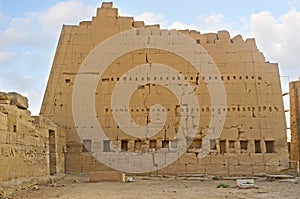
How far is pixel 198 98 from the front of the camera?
16.5 m

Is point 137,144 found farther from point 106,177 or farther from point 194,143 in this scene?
point 106,177

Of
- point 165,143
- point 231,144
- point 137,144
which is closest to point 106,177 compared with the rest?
point 137,144

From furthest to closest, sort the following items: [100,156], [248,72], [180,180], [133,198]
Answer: [248,72], [100,156], [180,180], [133,198]

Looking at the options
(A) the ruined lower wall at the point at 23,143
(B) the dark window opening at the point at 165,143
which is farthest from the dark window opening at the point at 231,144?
(A) the ruined lower wall at the point at 23,143

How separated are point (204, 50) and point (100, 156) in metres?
5.83

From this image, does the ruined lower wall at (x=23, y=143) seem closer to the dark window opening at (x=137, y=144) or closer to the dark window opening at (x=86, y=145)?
the dark window opening at (x=86, y=145)

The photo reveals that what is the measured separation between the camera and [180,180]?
14.5m

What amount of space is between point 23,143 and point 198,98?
739 centimetres

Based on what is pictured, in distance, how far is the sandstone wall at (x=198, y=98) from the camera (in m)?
16.0

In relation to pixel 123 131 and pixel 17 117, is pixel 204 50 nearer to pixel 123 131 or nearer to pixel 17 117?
pixel 123 131

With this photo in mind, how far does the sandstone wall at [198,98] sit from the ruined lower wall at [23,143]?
2.12 metres

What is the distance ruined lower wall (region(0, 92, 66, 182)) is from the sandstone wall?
6.95 ft

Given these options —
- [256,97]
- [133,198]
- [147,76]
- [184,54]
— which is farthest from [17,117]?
[256,97]

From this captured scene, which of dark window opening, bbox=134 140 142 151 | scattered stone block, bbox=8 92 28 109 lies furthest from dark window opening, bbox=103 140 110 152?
scattered stone block, bbox=8 92 28 109
